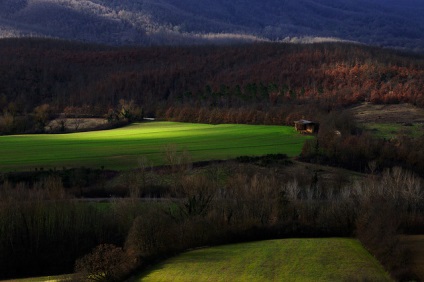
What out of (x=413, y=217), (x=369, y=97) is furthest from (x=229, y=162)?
(x=369, y=97)

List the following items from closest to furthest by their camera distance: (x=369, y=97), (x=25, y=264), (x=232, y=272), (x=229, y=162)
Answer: (x=232, y=272)
(x=25, y=264)
(x=229, y=162)
(x=369, y=97)

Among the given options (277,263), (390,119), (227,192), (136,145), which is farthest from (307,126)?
(277,263)

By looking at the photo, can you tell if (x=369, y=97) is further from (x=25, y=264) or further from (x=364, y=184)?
(x=25, y=264)

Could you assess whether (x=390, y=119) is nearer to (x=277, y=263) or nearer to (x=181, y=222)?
(x=181, y=222)

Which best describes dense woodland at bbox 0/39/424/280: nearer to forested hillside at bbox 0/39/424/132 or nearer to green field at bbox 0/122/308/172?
forested hillside at bbox 0/39/424/132

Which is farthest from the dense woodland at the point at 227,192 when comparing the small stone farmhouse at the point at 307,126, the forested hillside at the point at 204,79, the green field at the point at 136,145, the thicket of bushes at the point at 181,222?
the green field at the point at 136,145

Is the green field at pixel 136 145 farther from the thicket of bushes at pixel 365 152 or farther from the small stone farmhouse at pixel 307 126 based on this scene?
the thicket of bushes at pixel 365 152

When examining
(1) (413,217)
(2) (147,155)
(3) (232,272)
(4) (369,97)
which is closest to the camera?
(3) (232,272)
